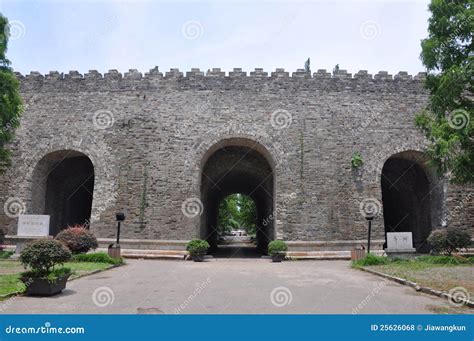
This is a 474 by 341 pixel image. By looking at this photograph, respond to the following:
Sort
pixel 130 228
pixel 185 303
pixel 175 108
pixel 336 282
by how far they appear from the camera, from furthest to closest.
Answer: pixel 175 108 → pixel 130 228 → pixel 336 282 → pixel 185 303

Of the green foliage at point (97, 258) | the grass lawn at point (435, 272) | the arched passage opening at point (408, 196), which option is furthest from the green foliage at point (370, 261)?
the green foliage at point (97, 258)

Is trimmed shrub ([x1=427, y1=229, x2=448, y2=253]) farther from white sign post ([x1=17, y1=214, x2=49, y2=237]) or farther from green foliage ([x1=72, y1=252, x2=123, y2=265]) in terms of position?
white sign post ([x1=17, y1=214, x2=49, y2=237])

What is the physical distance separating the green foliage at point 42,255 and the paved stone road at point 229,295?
68 cm

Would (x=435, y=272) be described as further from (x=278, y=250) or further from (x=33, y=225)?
(x=33, y=225)

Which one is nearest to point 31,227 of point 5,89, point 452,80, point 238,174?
point 5,89

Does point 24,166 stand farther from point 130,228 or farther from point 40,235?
point 130,228

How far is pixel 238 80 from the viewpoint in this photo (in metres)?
19.8

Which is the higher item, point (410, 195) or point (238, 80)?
point (238, 80)

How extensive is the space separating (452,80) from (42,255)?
1106cm

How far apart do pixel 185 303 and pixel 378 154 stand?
568 inches

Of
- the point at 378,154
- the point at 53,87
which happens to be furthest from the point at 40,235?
the point at 378,154

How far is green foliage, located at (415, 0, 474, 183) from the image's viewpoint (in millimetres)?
11047

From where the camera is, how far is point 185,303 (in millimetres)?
7195

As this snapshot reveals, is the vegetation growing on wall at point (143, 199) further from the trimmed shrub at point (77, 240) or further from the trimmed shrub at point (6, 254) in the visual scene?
the trimmed shrub at point (6, 254)
